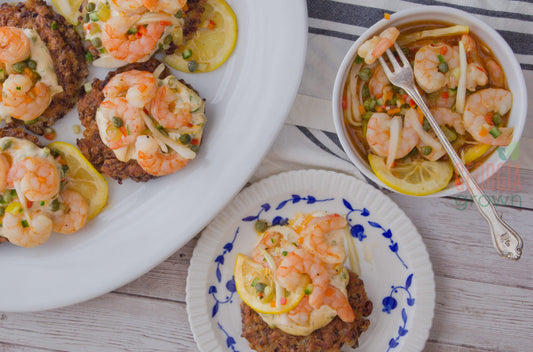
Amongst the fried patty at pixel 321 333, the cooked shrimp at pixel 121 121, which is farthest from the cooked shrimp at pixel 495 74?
the cooked shrimp at pixel 121 121

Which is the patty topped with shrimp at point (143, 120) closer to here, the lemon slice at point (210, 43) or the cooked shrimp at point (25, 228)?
the lemon slice at point (210, 43)

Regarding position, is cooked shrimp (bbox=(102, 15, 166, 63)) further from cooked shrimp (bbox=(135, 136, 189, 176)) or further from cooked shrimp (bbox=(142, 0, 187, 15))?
cooked shrimp (bbox=(135, 136, 189, 176))

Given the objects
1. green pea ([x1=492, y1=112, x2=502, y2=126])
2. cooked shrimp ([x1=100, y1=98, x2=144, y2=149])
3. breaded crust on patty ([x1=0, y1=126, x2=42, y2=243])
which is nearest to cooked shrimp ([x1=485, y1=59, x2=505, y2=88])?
green pea ([x1=492, y1=112, x2=502, y2=126])

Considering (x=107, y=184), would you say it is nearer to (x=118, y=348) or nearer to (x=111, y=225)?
(x=111, y=225)

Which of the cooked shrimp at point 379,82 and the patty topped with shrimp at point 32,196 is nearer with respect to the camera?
the cooked shrimp at point 379,82

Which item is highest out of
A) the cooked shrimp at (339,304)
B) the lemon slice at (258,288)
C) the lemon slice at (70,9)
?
the lemon slice at (70,9)

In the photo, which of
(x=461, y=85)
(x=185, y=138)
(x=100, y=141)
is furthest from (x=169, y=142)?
(x=461, y=85)

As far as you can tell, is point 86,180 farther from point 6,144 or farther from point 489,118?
point 489,118
